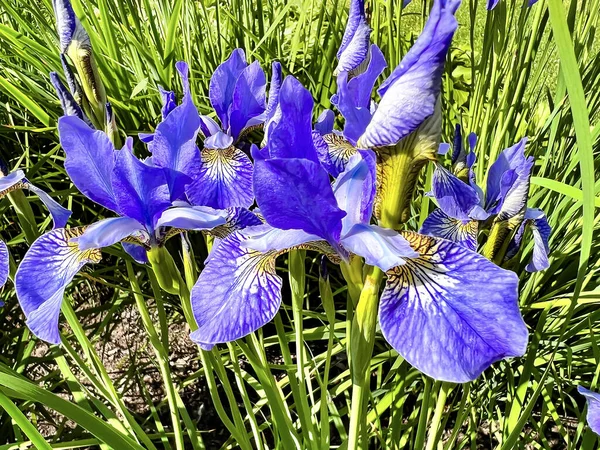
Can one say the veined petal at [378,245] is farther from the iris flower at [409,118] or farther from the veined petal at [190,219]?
the veined petal at [190,219]

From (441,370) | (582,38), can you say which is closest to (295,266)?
(441,370)

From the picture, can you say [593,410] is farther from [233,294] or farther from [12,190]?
[12,190]

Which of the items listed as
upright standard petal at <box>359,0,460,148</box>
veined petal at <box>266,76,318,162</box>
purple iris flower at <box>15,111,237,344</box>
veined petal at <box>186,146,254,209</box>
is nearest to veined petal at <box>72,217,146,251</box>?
purple iris flower at <box>15,111,237,344</box>

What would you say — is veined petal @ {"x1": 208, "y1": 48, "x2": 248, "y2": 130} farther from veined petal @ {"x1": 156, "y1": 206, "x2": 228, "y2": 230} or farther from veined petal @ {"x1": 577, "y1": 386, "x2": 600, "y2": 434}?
veined petal @ {"x1": 577, "y1": 386, "x2": 600, "y2": 434}

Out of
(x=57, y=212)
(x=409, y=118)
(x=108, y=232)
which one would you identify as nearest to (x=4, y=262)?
(x=57, y=212)

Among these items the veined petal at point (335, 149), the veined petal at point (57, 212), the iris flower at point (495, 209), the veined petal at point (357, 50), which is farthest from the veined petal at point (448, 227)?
the veined petal at point (57, 212)

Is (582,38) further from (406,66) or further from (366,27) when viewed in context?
(406,66)
